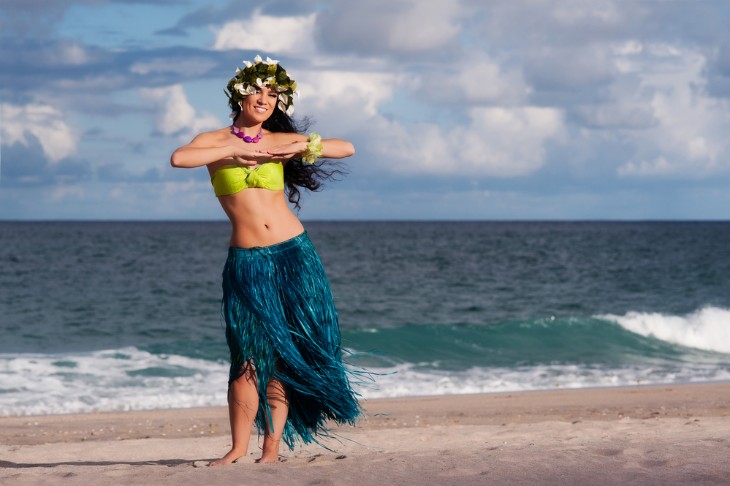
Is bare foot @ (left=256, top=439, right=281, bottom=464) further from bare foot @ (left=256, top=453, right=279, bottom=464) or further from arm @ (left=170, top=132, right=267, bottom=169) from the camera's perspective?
arm @ (left=170, top=132, right=267, bottom=169)

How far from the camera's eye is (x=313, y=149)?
5102 millimetres

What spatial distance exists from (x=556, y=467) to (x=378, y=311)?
59.5 ft

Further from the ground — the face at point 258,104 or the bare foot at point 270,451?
the face at point 258,104

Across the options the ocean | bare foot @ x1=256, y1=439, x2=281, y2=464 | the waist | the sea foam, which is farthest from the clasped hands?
the sea foam

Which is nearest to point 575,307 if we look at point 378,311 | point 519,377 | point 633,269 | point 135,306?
point 378,311

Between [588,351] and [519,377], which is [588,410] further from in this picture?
[588,351]

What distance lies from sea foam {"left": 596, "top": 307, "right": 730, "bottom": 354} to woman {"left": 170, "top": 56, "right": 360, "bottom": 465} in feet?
43.5

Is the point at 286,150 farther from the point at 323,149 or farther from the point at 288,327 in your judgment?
the point at 288,327

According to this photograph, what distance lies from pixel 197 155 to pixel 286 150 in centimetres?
47

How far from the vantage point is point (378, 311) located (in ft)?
74.9

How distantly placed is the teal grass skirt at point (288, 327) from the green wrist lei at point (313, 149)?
40cm

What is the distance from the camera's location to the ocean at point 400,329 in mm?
12297

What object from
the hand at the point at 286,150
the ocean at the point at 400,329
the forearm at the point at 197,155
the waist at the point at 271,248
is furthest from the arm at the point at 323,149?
the ocean at the point at 400,329

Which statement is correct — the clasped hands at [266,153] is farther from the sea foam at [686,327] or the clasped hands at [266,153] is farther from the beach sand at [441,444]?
the sea foam at [686,327]
